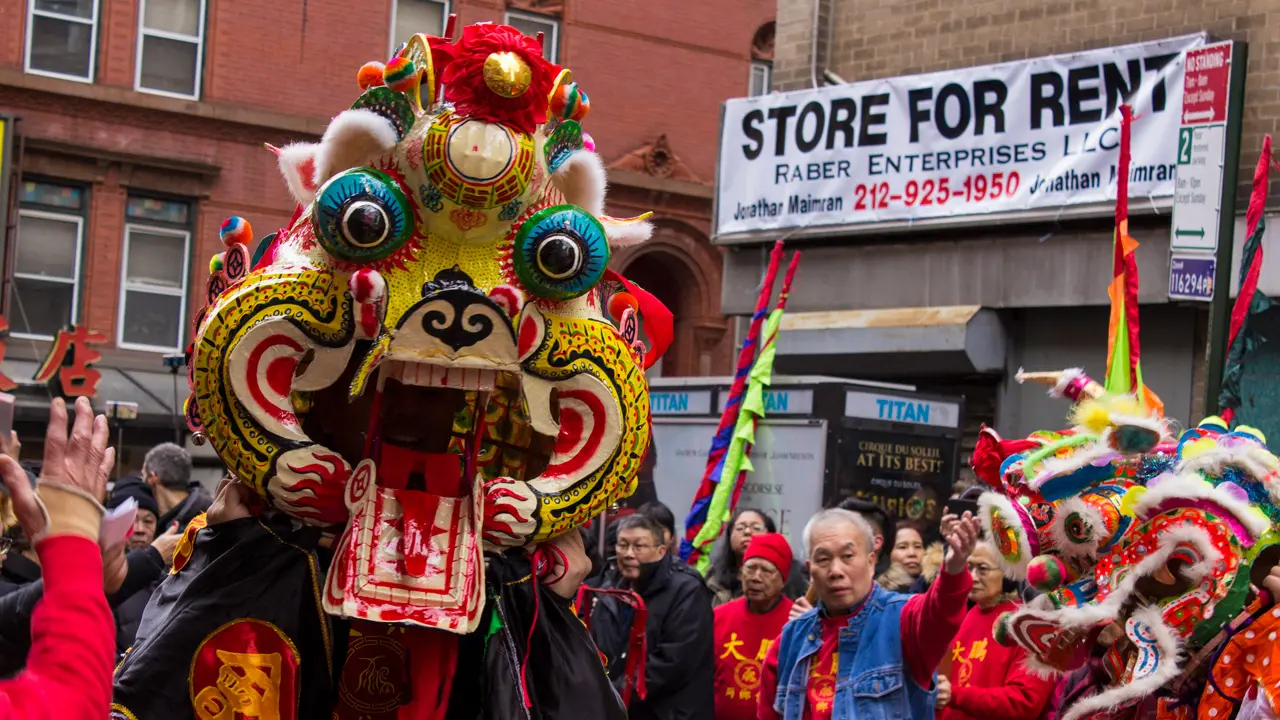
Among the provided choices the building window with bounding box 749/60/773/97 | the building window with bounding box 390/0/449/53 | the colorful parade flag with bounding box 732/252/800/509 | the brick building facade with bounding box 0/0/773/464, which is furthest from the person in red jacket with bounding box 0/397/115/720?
the building window with bounding box 749/60/773/97

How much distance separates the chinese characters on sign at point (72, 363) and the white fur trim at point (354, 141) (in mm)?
13902

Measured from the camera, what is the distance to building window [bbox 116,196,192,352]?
783 inches

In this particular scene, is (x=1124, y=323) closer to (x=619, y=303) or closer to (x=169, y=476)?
(x=619, y=303)

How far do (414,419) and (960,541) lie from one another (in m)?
1.93

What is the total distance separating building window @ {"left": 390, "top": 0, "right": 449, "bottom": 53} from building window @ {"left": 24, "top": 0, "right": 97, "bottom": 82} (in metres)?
3.56

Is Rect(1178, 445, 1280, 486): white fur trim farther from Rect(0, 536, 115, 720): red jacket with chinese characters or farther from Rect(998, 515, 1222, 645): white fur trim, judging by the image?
Rect(0, 536, 115, 720): red jacket with chinese characters

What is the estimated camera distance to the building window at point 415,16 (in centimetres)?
2147

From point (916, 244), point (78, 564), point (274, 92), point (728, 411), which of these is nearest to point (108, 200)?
point (274, 92)

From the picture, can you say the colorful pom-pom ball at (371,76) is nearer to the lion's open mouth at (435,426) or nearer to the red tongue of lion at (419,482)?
the lion's open mouth at (435,426)

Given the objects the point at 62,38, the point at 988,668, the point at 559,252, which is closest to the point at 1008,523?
the point at 988,668

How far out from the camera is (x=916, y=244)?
14.4 m

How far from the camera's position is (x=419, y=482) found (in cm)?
438

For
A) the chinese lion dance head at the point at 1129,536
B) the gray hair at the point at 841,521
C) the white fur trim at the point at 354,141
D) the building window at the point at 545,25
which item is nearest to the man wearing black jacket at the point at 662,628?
the gray hair at the point at 841,521

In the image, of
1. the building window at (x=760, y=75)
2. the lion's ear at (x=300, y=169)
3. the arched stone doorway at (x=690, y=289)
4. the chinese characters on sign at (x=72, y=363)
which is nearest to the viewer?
the lion's ear at (x=300, y=169)
